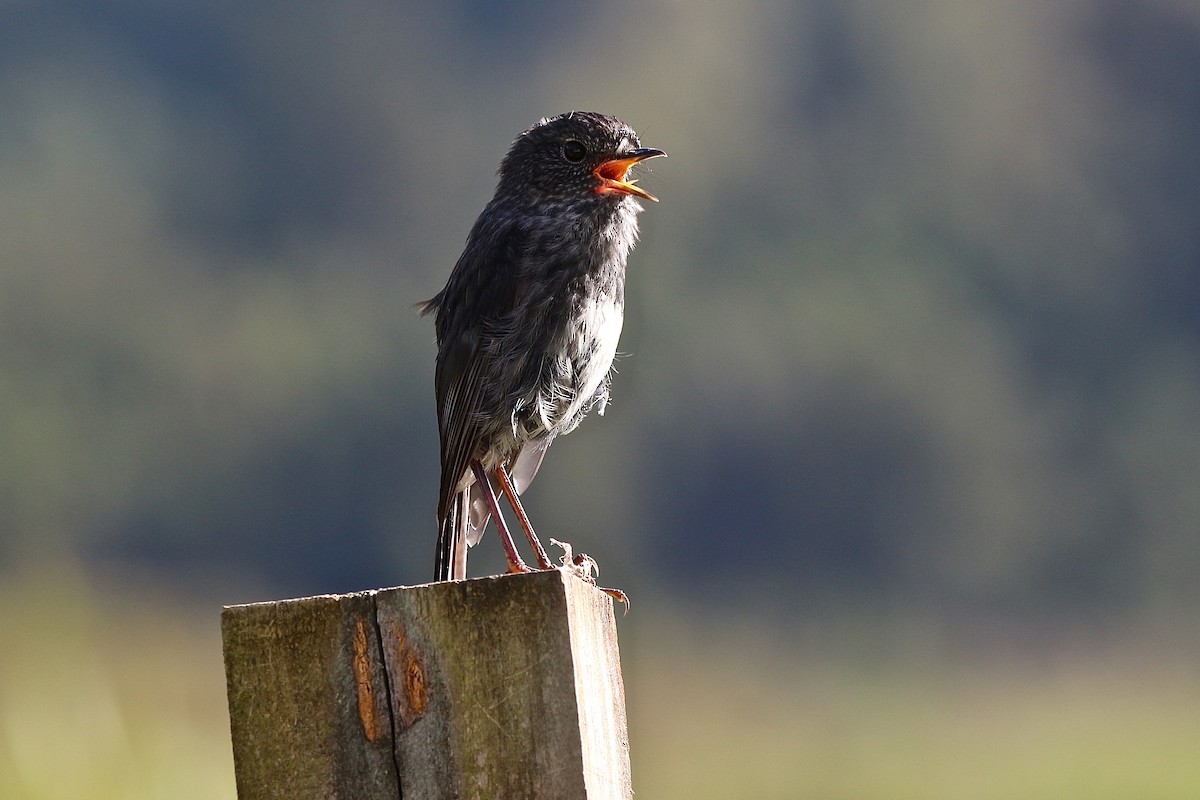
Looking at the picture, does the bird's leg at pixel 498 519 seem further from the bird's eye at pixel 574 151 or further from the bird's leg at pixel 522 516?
the bird's eye at pixel 574 151

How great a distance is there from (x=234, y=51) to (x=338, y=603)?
71271 millimetres

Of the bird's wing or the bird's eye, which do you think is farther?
the bird's eye

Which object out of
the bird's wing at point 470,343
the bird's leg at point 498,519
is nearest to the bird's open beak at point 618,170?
the bird's wing at point 470,343

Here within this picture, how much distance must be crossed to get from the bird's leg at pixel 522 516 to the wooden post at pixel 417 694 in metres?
1.84

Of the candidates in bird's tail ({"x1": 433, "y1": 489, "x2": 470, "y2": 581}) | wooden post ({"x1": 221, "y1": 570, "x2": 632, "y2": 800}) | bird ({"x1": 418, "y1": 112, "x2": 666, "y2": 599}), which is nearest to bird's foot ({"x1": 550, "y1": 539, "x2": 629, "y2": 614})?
bird ({"x1": 418, "y1": 112, "x2": 666, "y2": 599})

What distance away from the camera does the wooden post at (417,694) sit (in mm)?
2605

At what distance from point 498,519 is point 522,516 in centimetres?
8

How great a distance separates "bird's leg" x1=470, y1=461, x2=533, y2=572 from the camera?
4.79m

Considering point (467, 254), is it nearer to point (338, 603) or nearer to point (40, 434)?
point (338, 603)

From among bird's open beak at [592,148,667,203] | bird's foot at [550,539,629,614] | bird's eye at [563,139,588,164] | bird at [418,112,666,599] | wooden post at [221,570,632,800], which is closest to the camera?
wooden post at [221,570,632,800]

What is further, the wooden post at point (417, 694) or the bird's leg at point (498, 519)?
the bird's leg at point (498, 519)


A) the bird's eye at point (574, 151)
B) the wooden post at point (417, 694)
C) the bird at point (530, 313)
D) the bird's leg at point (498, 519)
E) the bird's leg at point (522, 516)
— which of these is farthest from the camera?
the bird's eye at point (574, 151)

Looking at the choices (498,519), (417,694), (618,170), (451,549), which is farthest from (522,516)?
(417,694)

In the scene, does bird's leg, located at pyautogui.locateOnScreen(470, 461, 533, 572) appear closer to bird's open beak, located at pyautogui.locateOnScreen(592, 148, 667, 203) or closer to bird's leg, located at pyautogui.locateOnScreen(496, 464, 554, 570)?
bird's leg, located at pyautogui.locateOnScreen(496, 464, 554, 570)
